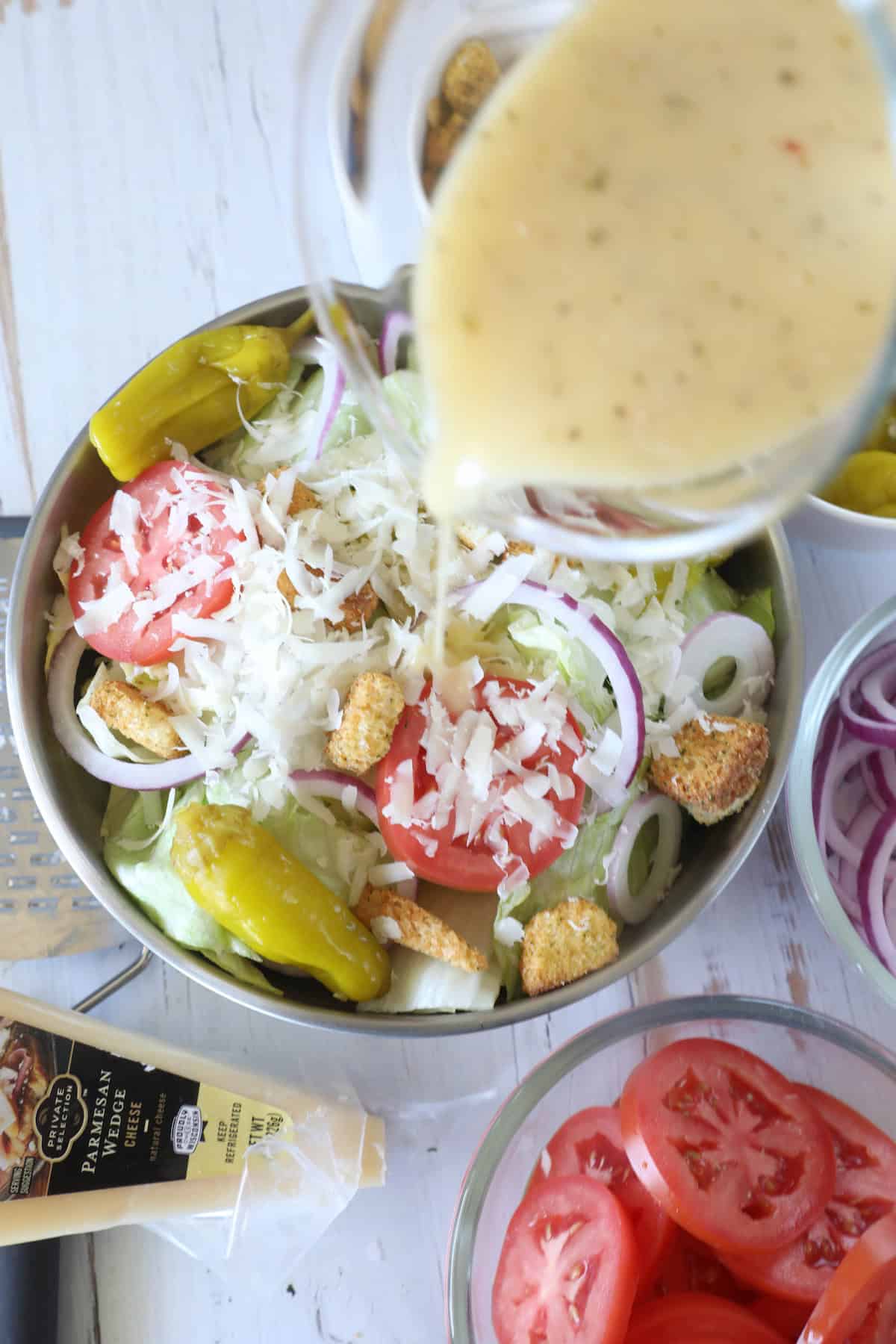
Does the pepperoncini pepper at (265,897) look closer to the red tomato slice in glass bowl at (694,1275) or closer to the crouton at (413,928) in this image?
the crouton at (413,928)

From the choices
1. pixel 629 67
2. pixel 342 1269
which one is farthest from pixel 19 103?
pixel 342 1269

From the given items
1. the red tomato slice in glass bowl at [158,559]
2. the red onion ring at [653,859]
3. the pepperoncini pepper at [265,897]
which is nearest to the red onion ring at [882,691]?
the red onion ring at [653,859]

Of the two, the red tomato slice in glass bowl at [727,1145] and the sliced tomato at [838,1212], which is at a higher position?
the red tomato slice in glass bowl at [727,1145]

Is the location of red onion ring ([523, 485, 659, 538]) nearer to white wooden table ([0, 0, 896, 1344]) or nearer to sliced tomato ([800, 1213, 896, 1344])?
white wooden table ([0, 0, 896, 1344])

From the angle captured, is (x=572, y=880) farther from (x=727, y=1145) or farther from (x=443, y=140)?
(x=443, y=140)

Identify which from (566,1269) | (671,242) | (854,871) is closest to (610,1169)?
(566,1269)

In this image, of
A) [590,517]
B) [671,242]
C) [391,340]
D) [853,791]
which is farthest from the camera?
[853,791]
